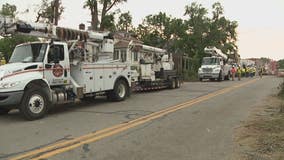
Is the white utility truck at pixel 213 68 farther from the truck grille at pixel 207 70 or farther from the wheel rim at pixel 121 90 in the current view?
the wheel rim at pixel 121 90

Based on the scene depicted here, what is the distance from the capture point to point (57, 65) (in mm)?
11570

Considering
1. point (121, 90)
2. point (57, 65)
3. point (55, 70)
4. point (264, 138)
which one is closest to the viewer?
point (264, 138)

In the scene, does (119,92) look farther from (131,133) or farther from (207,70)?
(207,70)

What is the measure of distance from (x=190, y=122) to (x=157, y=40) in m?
48.1

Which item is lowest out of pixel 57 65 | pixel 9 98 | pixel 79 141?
pixel 79 141

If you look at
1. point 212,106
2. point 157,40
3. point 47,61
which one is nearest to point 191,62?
point 157,40

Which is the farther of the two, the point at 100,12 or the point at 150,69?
the point at 100,12

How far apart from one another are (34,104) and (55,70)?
1639 millimetres

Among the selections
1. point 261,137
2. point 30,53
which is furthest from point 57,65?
point 261,137

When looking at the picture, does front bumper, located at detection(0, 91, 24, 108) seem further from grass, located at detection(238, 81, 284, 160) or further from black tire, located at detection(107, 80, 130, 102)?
grass, located at detection(238, 81, 284, 160)

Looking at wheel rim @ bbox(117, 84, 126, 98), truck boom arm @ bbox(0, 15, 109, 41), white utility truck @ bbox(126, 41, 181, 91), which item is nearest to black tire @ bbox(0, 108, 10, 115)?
truck boom arm @ bbox(0, 15, 109, 41)

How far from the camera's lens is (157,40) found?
57125 mm

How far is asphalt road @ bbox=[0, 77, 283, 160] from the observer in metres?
6.41

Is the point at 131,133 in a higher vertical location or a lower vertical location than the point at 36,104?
lower
